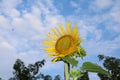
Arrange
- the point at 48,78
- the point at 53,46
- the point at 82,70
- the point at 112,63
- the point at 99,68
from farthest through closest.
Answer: the point at 48,78, the point at 112,63, the point at 53,46, the point at 82,70, the point at 99,68

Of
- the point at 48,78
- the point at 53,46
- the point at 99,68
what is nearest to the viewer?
the point at 99,68

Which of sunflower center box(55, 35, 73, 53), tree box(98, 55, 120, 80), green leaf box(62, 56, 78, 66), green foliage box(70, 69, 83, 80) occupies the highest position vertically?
tree box(98, 55, 120, 80)

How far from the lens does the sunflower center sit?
3994 mm

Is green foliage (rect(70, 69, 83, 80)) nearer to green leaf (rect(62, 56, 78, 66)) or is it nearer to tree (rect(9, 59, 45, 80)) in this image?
green leaf (rect(62, 56, 78, 66))

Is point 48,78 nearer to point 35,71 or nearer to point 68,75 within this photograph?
point 35,71

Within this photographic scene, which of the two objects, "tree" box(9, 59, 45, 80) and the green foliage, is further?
Answer: "tree" box(9, 59, 45, 80)

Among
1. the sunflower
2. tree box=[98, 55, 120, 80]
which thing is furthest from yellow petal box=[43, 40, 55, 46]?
tree box=[98, 55, 120, 80]

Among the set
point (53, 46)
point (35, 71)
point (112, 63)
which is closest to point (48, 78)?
point (35, 71)

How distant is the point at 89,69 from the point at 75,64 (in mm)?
166

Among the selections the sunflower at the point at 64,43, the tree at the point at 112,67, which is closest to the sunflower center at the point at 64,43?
the sunflower at the point at 64,43

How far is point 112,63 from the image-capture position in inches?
2157

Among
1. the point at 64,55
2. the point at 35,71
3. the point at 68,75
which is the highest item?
the point at 35,71

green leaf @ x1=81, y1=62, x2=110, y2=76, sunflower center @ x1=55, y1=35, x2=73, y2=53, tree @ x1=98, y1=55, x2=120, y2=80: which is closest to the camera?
green leaf @ x1=81, y1=62, x2=110, y2=76

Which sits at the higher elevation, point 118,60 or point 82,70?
point 118,60
